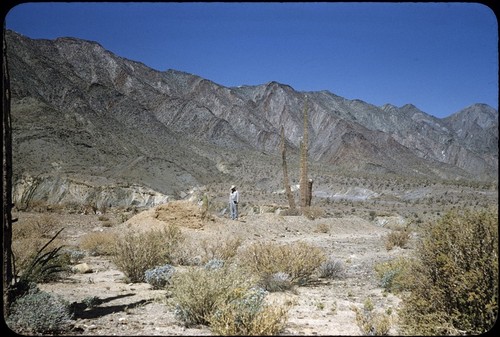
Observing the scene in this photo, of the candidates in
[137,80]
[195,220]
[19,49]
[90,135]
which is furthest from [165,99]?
[195,220]

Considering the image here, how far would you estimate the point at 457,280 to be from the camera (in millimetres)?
5230

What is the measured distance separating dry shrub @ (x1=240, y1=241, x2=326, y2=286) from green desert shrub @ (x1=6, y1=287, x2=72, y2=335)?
12.8 feet

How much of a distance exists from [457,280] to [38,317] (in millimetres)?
4844

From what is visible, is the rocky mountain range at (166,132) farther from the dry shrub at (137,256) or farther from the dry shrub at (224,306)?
the dry shrub at (224,306)

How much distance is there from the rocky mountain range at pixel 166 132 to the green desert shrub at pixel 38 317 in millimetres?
12692

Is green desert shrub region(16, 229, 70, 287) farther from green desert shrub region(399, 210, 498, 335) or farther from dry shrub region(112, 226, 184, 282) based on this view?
green desert shrub region(399, 210, 498, 335)

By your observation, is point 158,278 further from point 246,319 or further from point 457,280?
point 457,280

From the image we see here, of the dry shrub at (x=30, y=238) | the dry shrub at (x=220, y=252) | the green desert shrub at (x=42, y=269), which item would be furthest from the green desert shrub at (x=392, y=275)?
the dry shrub at (x=30, y=238)

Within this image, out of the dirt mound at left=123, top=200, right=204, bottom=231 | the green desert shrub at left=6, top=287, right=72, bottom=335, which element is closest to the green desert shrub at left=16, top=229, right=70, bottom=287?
the green desert shrub at left=6, top=287, right=72, bottom=335

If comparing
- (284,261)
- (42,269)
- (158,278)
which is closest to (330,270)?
(284,261)

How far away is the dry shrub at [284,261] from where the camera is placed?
8797 mm

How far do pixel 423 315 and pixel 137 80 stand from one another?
358 ft

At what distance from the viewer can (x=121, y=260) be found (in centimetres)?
905

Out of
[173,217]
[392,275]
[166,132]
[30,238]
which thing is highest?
[166,132]
